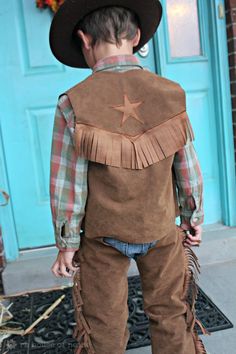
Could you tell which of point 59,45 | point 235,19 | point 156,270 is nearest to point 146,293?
point 156,270

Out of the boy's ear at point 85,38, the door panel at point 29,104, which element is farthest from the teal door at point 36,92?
the boy's ear at point 85,38

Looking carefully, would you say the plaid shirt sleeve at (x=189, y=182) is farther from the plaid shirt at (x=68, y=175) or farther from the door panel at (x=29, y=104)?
the door panel at (x=29, y=104)

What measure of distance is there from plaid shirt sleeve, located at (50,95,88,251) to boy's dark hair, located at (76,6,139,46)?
26cm

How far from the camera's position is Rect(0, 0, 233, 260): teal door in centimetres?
256

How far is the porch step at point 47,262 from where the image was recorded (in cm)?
249

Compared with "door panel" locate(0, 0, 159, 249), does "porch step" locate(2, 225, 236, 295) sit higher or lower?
lower

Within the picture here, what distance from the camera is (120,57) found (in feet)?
4.50

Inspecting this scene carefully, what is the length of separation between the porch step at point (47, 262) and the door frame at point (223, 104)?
0.22 meters

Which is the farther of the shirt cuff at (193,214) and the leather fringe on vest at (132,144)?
the shirt cuff at (193,214)

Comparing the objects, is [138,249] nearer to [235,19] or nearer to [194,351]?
[194,351]

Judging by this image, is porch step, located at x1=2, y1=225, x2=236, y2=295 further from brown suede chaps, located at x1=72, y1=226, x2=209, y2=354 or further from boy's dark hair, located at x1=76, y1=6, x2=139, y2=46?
boy's dark hair, located at x1=76, y1=6, x2=139, y2=46

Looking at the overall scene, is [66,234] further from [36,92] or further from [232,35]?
[232,35]

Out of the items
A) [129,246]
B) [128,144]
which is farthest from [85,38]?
[129,246]

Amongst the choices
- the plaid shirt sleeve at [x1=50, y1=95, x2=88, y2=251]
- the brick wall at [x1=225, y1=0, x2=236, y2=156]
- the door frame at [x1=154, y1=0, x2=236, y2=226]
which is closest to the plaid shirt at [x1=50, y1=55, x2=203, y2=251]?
the plaid shirt sleeve at [x1=50, y1=95, x2=88, y2=251]
